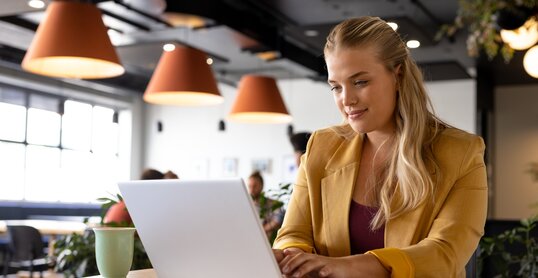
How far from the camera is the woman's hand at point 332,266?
53.5 inches

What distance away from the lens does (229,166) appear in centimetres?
1236

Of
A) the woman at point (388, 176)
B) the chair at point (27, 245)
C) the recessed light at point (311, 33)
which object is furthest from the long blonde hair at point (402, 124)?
the chair at point (27, 245)

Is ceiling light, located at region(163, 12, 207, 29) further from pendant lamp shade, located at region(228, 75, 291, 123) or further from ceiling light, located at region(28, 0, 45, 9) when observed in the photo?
ceiling light, located at region(28, 0, 45, 9)

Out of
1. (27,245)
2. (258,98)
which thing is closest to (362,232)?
(258,98)

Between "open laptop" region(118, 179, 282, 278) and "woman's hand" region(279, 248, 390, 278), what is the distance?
0.14 m

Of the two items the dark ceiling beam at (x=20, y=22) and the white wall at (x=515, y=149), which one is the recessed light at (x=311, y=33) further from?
the white wall at (x=515, y=149)

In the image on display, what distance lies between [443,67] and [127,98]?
6.52 metres

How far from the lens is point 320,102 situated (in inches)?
452

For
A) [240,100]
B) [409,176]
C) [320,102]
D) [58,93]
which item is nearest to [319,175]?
[409,176]

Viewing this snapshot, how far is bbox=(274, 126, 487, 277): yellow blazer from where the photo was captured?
150 cm

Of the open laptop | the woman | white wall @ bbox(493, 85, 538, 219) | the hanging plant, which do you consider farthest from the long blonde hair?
white wall @ bbox(493, 85, 538, 219)

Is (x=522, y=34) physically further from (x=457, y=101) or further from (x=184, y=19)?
(x=457, y=101)

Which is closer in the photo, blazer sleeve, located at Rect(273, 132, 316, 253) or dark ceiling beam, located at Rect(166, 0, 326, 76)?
blazer sleeve, located at Rect(273, 132, 316, 253)

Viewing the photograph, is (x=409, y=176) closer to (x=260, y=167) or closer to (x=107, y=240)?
(x=107, y=240)
